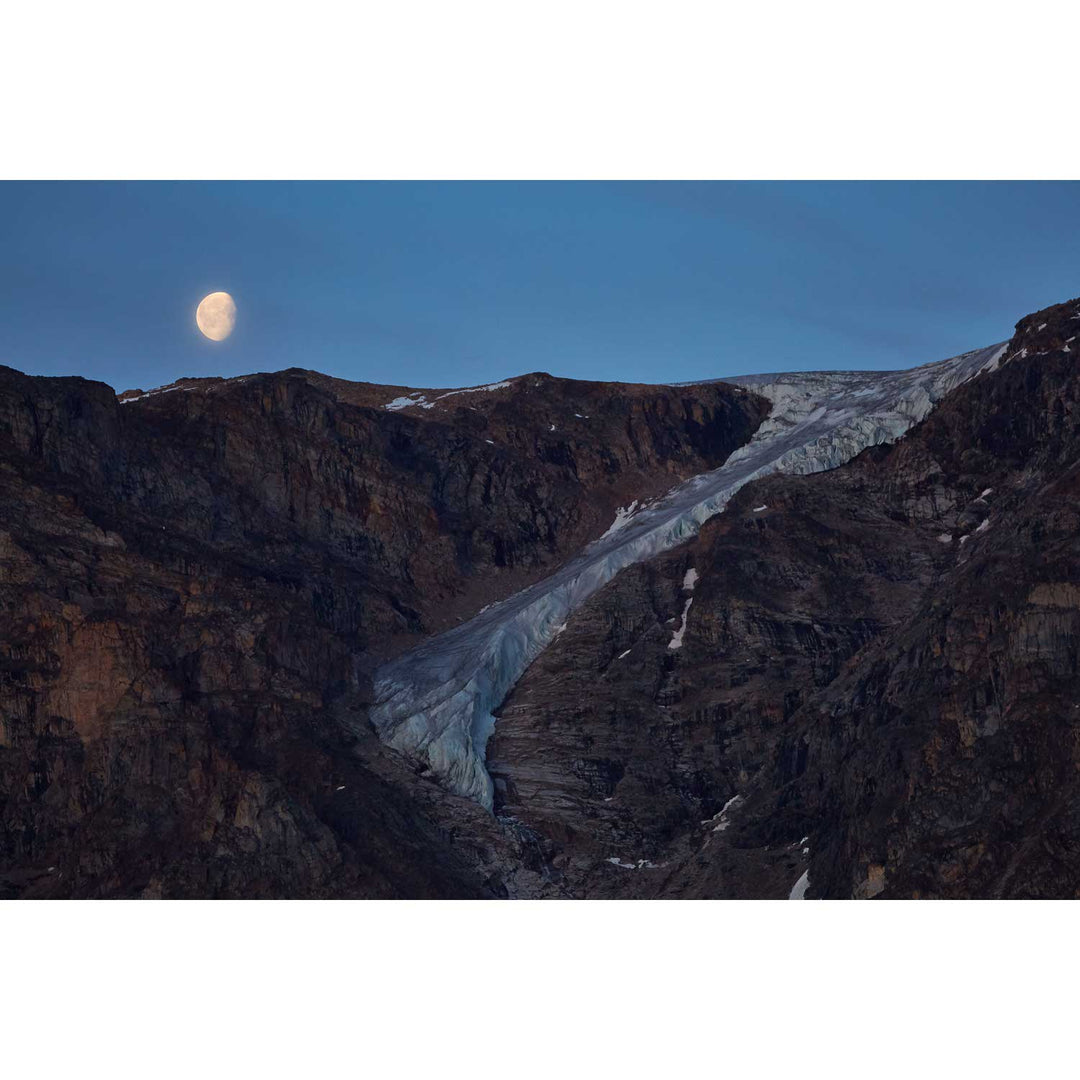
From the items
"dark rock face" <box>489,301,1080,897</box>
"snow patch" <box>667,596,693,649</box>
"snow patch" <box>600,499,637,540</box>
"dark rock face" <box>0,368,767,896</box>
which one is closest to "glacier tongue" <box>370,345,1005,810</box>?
"snow patch" <box>600,499,637,540</box>

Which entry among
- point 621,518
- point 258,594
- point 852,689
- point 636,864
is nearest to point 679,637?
point 852,689

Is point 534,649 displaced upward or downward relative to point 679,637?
upward

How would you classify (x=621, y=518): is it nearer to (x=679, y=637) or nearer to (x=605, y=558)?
(x=605, y=558)

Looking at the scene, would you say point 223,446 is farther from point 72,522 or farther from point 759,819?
point 759,819

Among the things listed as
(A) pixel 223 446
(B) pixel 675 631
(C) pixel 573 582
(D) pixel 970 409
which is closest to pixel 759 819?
(B) pixel 675 631

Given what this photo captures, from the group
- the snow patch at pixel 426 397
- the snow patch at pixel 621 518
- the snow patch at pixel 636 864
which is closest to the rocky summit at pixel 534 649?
the snow patch at pixel 636 864
